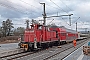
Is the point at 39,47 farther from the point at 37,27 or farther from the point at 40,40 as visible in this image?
the point at 37,27

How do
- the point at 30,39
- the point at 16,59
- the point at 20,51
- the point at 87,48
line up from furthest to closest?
the point at 30,39 → the point at 20,51 → the point at 87,48 → the point at 16,59

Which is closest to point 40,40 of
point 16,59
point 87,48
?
point 87,48

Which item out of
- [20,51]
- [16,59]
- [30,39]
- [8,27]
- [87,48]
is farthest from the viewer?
[8,27]

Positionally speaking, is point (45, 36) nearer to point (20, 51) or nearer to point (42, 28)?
point (42, 28)

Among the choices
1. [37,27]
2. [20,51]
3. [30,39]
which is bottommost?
[20,51]

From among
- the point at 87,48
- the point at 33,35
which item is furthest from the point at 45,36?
the point at 87,48

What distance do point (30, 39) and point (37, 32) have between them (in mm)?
1353

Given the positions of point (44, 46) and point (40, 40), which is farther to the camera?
point (44, 46)

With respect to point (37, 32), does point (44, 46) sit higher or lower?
lower

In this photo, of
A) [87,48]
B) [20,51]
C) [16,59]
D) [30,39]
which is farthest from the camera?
[30,39]

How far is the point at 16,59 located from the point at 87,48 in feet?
26.7

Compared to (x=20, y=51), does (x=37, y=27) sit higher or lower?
higher

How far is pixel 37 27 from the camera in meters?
22.8

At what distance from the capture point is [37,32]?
74.0 feet
